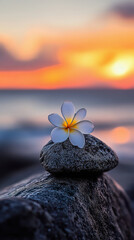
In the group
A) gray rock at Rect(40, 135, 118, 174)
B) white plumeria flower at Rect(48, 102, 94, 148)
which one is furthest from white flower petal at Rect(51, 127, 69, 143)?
gray rock at Rect(40, 135, 118, 174)

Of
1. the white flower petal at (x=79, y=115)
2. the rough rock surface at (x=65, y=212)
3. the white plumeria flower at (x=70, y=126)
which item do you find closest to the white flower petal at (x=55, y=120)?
the white plumeria flower at (x=70, y=126)

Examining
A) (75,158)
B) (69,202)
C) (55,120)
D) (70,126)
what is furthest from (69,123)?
(69,202)

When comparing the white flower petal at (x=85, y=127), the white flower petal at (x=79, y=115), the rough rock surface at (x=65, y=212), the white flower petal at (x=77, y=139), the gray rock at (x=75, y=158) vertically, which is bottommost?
the rough rock surface at (x=65, y=212)

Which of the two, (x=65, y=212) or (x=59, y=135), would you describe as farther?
(x=59, y=135)

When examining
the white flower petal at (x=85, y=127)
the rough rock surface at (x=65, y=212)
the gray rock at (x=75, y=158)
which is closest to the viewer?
the rough rock surface at (x=65, y=212)

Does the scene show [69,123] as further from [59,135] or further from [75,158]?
[75,158]

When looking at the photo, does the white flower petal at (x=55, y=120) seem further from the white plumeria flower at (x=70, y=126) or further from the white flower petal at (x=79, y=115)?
the white flower petal at (x=79, y=115)
